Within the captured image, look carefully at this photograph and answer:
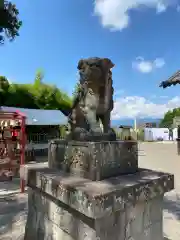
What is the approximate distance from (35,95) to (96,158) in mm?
16073

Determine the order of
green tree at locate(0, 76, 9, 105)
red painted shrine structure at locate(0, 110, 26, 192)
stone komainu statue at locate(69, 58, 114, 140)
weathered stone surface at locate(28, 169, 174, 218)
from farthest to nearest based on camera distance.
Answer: green tree at locate(0, 76, 9, 105) < red painted shrine structure at locate(0, 110, 26, 192) < stone komainu statue at locate(69, 58, 114, 140) < weathered stone surface at locate(28, 169, 174, 218)

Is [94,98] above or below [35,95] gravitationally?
below

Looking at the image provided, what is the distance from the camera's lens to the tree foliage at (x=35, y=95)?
1620 centimetres

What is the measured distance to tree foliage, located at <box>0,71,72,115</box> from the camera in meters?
16.2

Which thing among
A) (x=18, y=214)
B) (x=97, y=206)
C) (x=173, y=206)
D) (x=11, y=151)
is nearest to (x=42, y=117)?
(x=11, y=151)

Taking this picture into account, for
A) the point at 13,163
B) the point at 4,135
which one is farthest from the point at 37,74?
the point at 13,163

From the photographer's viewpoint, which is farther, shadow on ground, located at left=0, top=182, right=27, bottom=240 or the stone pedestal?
shadow on ground, located at left=0, top=182, right=27, bottom=240

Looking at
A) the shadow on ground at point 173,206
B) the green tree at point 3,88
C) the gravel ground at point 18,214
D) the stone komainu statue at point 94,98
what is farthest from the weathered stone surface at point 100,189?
the green tree at point 3,88

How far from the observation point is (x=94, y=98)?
2668 millimetres

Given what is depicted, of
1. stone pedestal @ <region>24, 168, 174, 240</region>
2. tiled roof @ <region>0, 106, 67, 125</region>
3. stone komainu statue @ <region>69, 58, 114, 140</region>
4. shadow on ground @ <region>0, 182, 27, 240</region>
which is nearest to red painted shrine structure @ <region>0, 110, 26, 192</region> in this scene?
shadow on ground @ <region>0, 182, 27, 240</region>

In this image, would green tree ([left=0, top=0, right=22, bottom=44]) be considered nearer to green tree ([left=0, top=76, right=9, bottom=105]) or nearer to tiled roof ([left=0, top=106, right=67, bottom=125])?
tiled roof ([left=0, top=106, right=67, bottom=125])

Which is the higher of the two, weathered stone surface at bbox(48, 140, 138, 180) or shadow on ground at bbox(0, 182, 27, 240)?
weathered stone surface at bbox(48, 140, 138, 180)

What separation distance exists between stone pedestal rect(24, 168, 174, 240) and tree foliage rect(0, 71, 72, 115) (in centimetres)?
1393

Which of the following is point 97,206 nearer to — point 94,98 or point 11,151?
point 94,98
